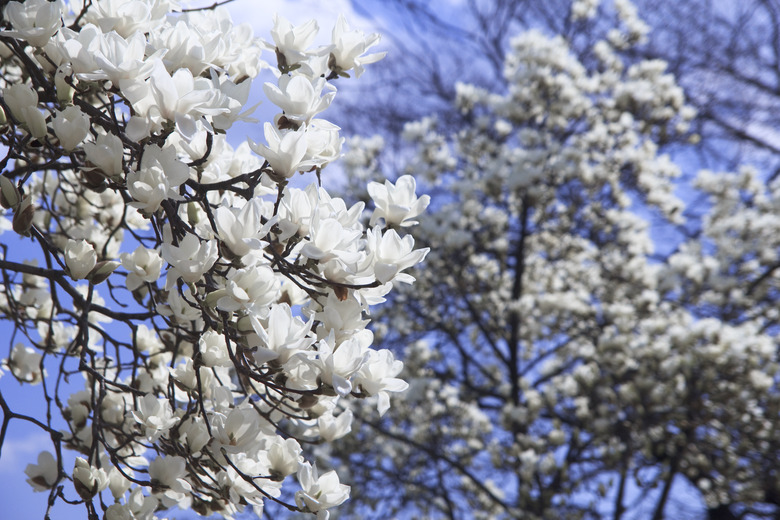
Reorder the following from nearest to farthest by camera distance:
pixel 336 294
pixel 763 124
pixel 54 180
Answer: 1. pixel 336 294
2. pixel 54 180
3. pixel 763 124

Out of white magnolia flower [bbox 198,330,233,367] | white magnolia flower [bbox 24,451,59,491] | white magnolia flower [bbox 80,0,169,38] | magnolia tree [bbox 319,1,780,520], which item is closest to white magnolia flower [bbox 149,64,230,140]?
white magnolia flower [bbox 80,0,169,38]

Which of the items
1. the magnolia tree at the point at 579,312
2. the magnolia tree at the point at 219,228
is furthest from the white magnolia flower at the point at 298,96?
the magnolia tree at the point at 579,312

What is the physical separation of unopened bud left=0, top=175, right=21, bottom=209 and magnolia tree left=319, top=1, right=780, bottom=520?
247 cm

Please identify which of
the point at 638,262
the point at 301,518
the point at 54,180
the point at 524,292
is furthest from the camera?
the point at 524,292

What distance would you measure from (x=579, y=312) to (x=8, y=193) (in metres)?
3.74

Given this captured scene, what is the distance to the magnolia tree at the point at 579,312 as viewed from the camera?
3.23 m

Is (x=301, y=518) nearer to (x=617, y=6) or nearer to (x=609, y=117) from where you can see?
(x=609, y=117)

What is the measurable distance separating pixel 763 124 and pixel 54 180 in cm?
666

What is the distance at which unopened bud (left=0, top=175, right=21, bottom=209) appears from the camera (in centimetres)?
102

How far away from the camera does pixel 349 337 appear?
0.99 meters

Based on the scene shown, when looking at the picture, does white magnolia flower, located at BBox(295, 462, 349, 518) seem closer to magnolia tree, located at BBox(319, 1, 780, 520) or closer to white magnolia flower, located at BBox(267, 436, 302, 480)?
white magnolia flower, located at BBox(267, 436, 302, 480)

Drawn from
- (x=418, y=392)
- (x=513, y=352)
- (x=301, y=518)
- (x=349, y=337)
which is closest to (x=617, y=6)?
(x=513, y=352)

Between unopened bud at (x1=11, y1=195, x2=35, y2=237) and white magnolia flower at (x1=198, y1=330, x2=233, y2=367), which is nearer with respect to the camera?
unopened bud at (x1=11, y1=195, x2=35, y2=237)

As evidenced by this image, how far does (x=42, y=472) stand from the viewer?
1.31 m
